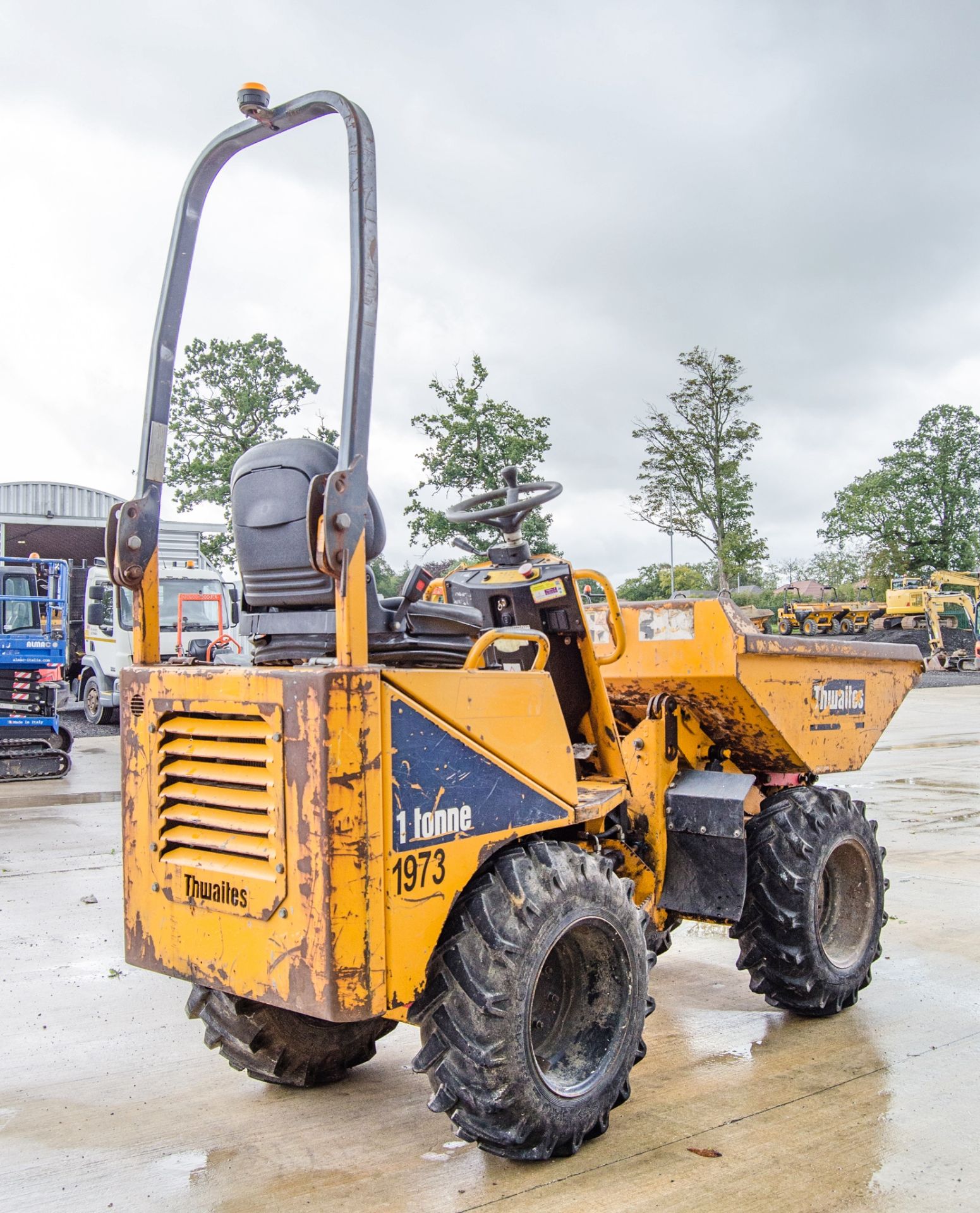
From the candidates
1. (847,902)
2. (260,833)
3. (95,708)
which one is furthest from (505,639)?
(95,708)

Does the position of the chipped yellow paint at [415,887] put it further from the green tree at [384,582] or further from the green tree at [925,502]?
the green tree at [925,502]

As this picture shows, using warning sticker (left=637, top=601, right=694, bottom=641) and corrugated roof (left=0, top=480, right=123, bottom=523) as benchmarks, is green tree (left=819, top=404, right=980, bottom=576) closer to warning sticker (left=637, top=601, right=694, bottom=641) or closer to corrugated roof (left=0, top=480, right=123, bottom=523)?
corrugated roof (left=0, top=480, right=123, bottom=523)

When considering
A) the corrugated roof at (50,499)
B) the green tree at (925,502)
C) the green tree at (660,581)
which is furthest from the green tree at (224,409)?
the green tree at (925,502)

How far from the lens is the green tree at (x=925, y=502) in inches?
2456

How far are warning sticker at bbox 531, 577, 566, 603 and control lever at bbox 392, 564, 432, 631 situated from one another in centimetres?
50

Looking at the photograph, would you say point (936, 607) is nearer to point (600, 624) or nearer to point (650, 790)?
point (600, 624)

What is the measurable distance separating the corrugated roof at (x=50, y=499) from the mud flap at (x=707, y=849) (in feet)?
69.4

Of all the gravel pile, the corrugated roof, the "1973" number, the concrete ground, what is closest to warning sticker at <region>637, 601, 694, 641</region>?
the concrete ground

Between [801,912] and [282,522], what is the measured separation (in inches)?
103

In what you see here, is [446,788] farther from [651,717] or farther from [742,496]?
[742,496]

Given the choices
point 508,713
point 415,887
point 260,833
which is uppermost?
point 508,713

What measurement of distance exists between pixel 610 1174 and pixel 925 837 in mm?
6090

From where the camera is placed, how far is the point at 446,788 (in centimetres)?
302

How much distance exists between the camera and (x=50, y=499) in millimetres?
24375
